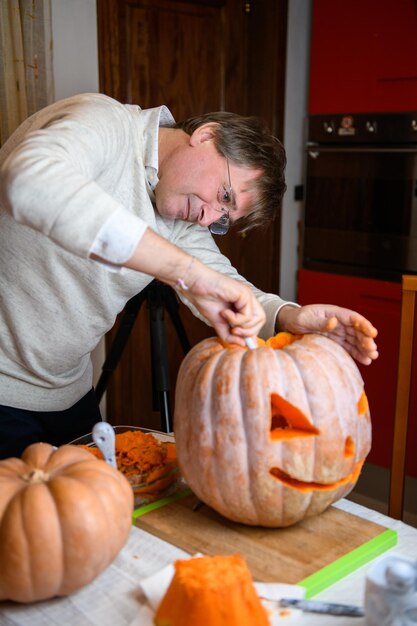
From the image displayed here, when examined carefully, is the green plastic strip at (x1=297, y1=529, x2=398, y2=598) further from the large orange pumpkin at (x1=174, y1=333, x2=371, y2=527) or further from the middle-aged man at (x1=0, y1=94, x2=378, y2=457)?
the middle-aged man at (x1=0, y1=94, x2=378, y2=457)

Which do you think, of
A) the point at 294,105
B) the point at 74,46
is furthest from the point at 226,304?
the point at 294,105

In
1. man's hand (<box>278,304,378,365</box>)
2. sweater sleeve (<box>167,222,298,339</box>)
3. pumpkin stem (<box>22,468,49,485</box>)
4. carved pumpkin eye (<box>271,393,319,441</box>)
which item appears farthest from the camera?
sweater sleeve (<box>167,222,298,339</box>)

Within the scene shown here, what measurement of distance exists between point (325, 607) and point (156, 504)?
34cm

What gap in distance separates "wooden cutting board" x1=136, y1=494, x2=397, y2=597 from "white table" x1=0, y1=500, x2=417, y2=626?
0.06ft

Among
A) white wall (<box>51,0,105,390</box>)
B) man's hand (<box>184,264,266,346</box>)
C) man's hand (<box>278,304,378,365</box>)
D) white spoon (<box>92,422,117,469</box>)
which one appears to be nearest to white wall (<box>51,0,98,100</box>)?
white wall (<box>51,0,105,390</box>)

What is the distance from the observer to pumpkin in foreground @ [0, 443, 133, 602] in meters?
0.82

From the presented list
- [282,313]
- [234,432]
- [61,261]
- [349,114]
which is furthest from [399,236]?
[234,432]

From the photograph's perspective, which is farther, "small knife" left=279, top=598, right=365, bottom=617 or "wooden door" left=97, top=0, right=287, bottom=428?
"wooden door" left=97, top=0, right=287, bottom=428

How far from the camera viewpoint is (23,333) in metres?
1.33

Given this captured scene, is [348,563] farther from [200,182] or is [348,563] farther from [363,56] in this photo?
[363,56]

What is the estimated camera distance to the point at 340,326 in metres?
1.28

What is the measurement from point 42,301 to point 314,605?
28.9 inches

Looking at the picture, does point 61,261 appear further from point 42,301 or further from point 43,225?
point 43,225

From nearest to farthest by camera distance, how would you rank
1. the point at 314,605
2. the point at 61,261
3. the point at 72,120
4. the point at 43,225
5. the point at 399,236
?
the point at 314,605
the point at 43,225
the point at 72,120
the point at 61,261
the point at 399,236
